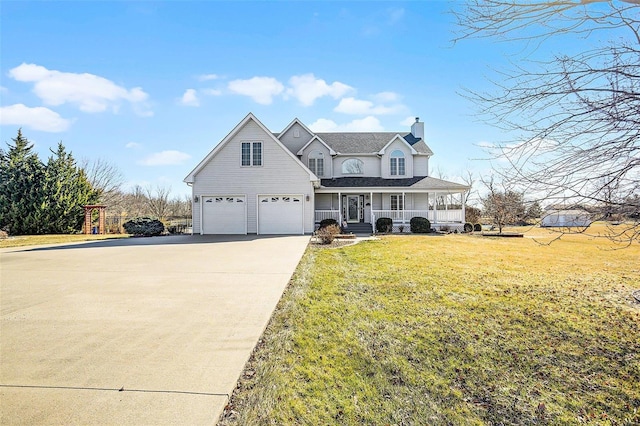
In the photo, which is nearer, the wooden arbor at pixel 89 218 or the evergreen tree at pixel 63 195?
the evergreen tree at pixel 63 195

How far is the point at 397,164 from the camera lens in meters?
23.3

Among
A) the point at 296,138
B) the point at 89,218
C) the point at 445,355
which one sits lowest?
the point at 445,355

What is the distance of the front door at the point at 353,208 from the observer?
23.2 metres

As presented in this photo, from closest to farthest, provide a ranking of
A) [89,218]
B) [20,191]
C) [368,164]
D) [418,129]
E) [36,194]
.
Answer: [20,191], [36,194], [89,218], [368,164], [418,129]

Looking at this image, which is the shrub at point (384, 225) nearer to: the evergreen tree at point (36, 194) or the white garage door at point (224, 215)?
the white garage door at point (224, 215)

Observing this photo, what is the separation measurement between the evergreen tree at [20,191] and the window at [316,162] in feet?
63.3

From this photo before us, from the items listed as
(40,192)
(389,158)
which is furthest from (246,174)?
(40,192)

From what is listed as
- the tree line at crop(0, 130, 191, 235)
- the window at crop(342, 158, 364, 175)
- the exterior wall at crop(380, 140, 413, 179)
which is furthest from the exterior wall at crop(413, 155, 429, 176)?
the tree line at crop(0, 130, 191, 235)

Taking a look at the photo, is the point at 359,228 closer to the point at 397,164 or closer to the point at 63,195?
the point at 397,164

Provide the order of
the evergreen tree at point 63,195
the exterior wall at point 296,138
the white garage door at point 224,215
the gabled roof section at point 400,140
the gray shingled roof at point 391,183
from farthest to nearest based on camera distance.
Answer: the exterior wall at point 296,138 < the gabled roof section at point 400,140 < the evergreen tree at point 63,195 < the gray shingled roof at point 391,183 < the white garage door at point 224,215

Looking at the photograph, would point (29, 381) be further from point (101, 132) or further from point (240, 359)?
point (101, 132)

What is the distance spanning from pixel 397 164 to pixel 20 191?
27.1 metres

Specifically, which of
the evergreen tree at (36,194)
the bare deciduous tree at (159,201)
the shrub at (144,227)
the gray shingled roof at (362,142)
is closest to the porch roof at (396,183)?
the gray shingled roof at (362,142)

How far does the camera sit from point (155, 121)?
21484 mm
